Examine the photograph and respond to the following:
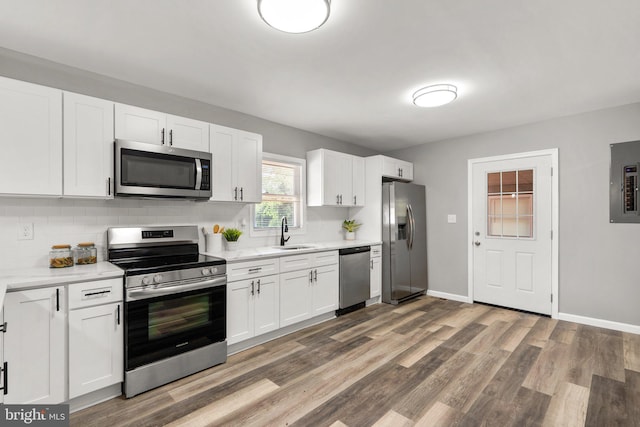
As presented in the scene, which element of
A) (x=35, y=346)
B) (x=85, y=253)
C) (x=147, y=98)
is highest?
(x=147, y=98)

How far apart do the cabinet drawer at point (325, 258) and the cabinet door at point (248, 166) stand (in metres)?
0.93

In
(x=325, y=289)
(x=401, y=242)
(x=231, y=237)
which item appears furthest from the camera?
(x=401, y=242)

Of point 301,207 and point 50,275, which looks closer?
point 50,275

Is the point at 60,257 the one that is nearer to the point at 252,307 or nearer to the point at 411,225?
the point at 252,307

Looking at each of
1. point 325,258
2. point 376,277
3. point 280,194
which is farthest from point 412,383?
point 280,194

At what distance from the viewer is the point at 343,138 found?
4.87m

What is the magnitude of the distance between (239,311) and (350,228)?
2370 mm

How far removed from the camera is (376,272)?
14.9ft

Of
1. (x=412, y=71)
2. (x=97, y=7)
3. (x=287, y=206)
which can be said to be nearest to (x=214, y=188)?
(x=287, y=206)

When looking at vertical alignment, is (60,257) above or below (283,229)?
below

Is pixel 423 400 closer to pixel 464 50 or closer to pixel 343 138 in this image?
pixel 464 50

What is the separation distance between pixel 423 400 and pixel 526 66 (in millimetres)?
2655

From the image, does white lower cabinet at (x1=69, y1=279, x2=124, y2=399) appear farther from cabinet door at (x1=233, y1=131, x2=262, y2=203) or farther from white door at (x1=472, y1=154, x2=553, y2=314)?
white door at (x1=472, y1=154, x2=553, y2=314)

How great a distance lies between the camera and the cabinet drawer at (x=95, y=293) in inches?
80.8
